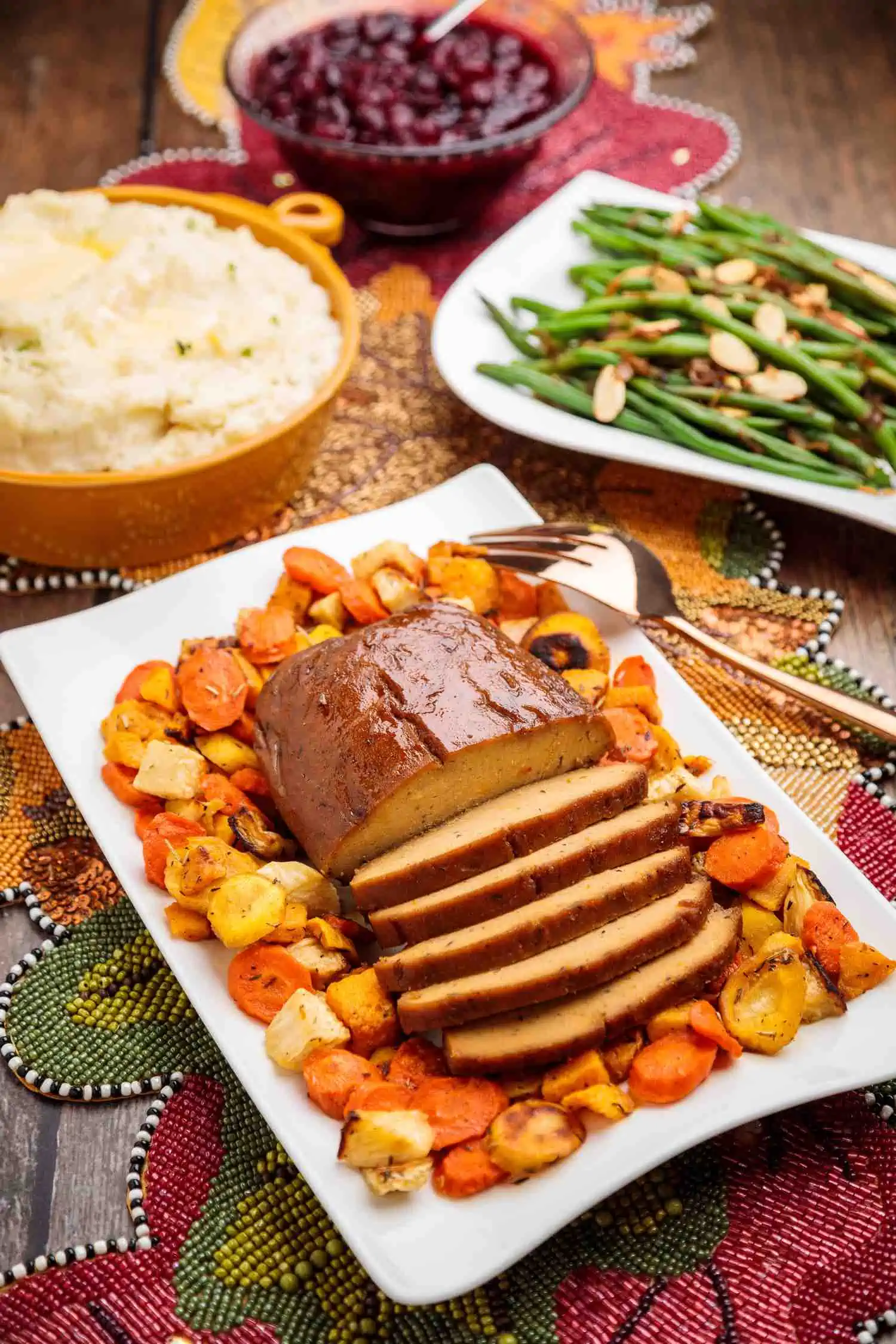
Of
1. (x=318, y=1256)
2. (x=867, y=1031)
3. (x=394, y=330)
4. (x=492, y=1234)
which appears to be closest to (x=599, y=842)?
(x=867, y=1031)

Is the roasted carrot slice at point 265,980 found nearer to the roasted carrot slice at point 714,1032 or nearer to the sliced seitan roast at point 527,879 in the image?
the sliced seitan roast at point 527,879

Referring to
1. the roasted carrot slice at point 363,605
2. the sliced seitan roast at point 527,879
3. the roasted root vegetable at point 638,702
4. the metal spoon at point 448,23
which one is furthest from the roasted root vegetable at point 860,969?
the metal spoon at point 448,23

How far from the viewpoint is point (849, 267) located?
489 cm

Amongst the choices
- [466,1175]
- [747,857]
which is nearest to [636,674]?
[747,857]

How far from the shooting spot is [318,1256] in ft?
9.15

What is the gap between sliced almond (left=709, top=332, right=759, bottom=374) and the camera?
4.58m

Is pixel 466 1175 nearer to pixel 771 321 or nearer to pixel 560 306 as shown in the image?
pixel 771 321

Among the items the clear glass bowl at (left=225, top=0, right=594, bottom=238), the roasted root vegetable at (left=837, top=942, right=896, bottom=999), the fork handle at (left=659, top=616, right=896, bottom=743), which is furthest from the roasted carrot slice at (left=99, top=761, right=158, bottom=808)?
the clear glass bowl at (left=225, top=0, right=594, bottom=238)

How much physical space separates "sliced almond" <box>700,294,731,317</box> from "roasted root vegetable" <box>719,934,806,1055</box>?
104 inches

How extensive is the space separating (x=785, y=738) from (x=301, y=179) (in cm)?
319

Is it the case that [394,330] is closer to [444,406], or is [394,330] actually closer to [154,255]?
[444,406]

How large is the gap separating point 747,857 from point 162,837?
1.40m

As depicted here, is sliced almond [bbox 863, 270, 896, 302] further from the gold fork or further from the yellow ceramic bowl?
the yellow ceramic bowl

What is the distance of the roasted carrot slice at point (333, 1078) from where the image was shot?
2.72 meters
